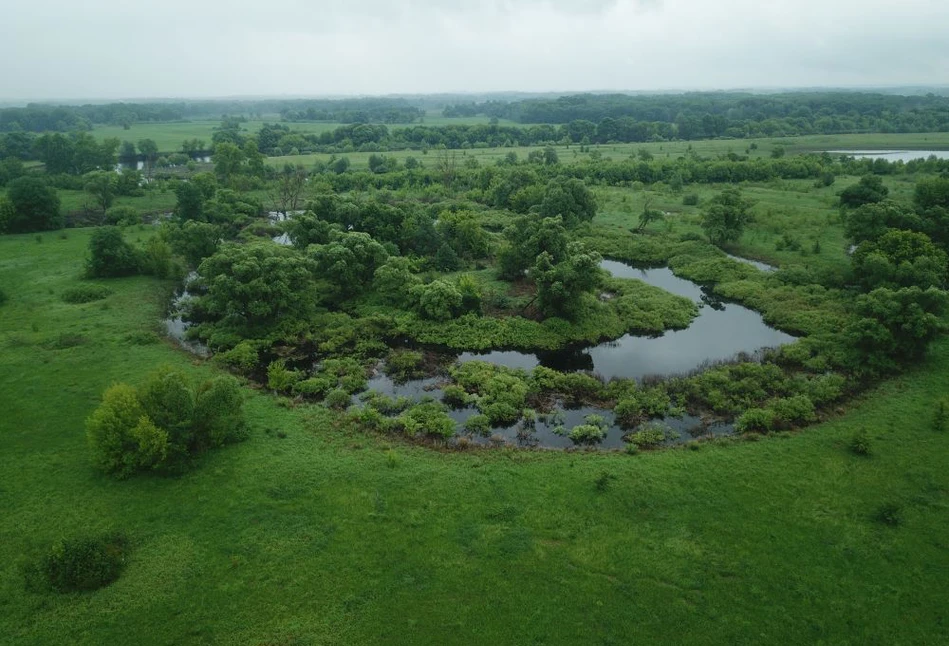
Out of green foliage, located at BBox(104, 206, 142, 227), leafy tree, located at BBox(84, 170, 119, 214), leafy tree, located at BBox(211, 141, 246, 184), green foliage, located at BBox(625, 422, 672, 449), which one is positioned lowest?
green foliage, located at BBox(625, 422, 672, 449)

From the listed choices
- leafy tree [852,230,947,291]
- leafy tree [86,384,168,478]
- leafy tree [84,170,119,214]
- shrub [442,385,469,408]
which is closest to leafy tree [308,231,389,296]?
shrub [442,385,469,408]

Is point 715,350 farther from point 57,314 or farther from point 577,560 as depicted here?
point 57,314

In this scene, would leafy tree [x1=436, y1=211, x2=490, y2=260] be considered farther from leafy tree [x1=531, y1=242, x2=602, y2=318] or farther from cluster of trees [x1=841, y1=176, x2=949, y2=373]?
cluster of trees [x1=841, y1=176, x2=949, y2=373]

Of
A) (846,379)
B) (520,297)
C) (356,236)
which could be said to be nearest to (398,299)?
(356,236)

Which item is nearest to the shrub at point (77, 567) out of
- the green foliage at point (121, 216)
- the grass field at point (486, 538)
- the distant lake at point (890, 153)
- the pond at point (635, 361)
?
the grass field at point (486, 538)

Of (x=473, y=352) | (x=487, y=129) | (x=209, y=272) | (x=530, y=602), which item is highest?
(x=487, y=129)

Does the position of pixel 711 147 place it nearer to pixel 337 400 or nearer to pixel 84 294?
pixel 337 400
